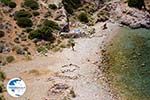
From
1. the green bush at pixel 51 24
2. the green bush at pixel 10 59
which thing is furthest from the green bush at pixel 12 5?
the green bush at pixel 10 59

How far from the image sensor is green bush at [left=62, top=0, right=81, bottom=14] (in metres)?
79.9

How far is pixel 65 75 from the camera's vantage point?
57.4 metres

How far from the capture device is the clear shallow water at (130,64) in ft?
178

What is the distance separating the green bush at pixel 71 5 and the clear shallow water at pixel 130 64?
389 inches

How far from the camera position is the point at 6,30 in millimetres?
69438

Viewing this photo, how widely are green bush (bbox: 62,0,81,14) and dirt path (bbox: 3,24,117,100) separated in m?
12.1

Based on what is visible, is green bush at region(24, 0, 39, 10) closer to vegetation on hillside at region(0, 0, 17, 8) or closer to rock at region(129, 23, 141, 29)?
vegetation on hillside at region(0, 0, 17, 8)

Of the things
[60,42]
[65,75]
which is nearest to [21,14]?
[60,42]

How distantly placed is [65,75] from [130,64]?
33.2ft

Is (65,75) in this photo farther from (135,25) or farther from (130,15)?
(130,15)

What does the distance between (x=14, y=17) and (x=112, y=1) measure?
21977 millimetres

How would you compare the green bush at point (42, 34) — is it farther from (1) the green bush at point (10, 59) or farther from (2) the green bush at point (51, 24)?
(1) the green bush at point (10, 59)

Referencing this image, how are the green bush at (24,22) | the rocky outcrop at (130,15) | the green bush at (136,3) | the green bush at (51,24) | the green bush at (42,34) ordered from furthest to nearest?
the green bush at (136,3) → the rocky outcrop at (130,15) → the green bush at (51,24) → the green bush at (24,22) → the green bush at (42,34)

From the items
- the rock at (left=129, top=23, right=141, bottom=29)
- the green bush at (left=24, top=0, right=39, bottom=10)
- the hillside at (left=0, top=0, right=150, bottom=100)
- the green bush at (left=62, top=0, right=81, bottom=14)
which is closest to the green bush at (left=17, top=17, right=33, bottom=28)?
the hillside at (left=0, top=0, right=150, bottom=100)
